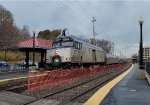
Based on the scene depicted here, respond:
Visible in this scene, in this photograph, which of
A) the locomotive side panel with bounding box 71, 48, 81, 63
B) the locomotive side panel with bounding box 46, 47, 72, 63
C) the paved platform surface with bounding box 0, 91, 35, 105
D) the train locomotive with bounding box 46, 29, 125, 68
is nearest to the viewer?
the paved platform surface with bounding box 0, 91, 35, 105

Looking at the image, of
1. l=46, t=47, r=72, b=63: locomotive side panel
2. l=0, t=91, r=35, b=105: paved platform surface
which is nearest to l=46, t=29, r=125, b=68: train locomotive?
l=46, t=47, r=72, b=63: locomotive side panel

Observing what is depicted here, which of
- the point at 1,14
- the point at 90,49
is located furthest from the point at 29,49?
the point at 1,14

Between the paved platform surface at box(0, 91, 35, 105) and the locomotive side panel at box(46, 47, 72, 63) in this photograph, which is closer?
the paved platform surface at box(0, 91, 35, 105)

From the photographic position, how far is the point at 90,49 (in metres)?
46.6

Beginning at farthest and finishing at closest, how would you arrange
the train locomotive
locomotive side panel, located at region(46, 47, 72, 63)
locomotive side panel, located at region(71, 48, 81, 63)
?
locomotive side panel, located at region(71, 48, 81, 63) < the train locomotive < locomotive side panel, located at region(46, 47, 72, 63)

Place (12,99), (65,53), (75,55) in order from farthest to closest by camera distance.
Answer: (75,55) → (65,53) → (12,99)

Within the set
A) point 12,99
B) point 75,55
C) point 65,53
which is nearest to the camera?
point 12,99

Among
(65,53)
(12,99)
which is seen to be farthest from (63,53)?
(12,99)

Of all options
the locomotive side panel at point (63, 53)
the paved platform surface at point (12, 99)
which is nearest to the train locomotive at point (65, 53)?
the locomotive side panel at point (63, 53)

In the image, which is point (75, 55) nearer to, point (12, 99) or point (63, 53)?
point (63, 53)

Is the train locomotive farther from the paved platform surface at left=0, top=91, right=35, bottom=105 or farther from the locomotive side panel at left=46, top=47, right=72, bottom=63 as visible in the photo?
the paved platform surface at left=0, top=91, right=35, bottom=105

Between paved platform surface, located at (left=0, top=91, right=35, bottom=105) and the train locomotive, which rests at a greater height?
the train locomotive

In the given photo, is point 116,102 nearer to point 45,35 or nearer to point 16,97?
point 16,97

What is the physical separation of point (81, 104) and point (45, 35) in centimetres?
12886
